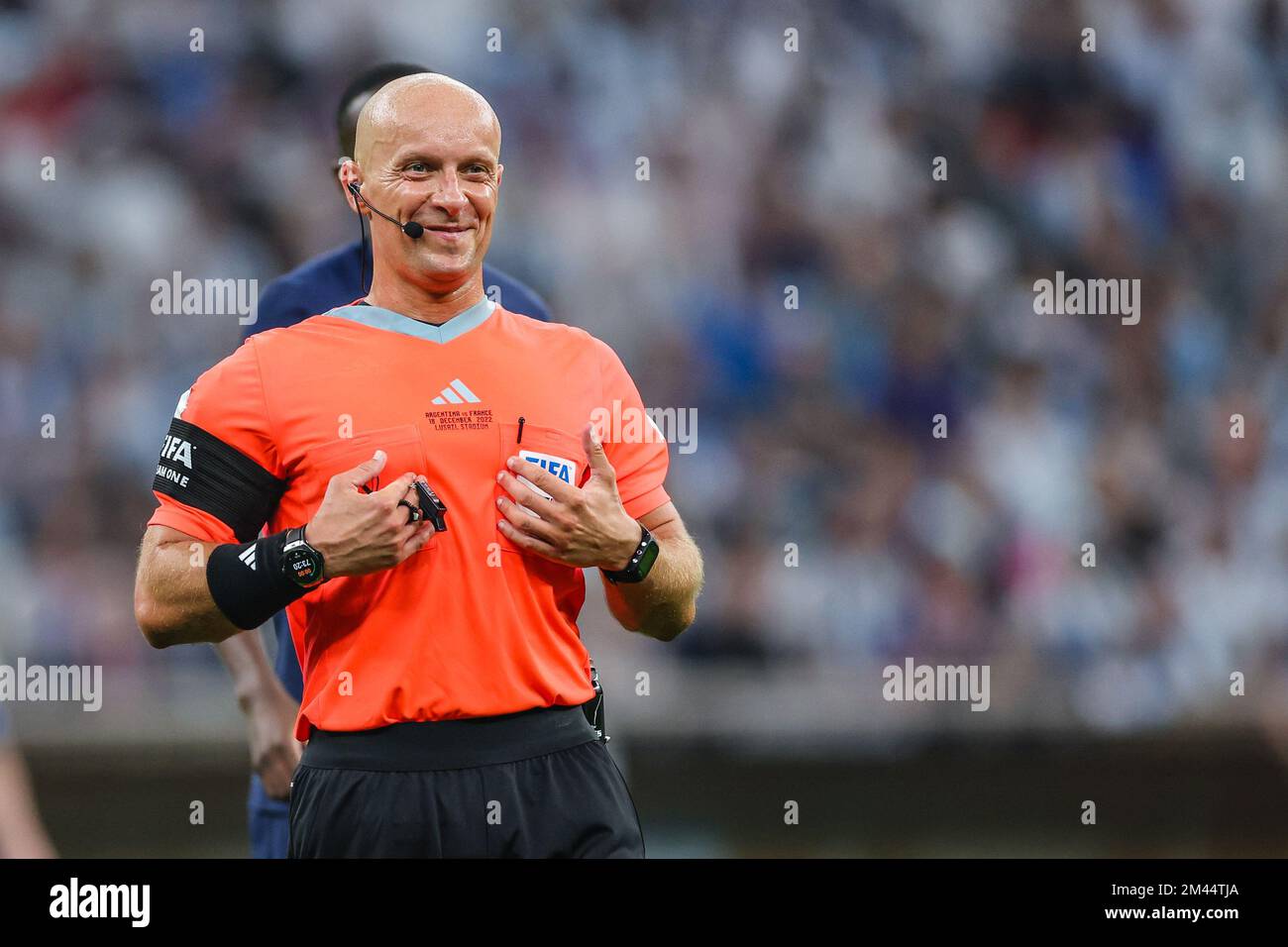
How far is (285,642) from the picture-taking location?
373cm

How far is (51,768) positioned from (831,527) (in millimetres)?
3232

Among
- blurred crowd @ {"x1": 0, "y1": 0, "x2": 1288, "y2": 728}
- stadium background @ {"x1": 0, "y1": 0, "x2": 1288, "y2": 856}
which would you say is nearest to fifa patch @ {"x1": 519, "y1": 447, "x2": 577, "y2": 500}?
stadium background @ {"x1": 0, "y1": 0, "x2": 1288, "y2": 856}

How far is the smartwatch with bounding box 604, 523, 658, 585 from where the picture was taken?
8.58ft

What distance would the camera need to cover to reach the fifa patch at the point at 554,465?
8.50 feet

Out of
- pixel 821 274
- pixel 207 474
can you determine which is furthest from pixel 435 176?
pixel 821 274

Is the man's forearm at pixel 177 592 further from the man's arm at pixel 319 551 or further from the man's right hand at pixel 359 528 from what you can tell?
the man's right hand at pixel 359 528

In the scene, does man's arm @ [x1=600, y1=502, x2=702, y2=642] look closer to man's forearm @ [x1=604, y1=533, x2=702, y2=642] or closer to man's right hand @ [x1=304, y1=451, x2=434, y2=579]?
man's forearm @ [x1=604, y1=533, x2=702, y2=642]

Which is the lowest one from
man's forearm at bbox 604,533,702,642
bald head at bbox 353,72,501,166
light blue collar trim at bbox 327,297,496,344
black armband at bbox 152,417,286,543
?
man's forearm at bbox 604,533,702,642

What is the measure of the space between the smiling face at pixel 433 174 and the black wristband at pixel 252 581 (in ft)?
1.77

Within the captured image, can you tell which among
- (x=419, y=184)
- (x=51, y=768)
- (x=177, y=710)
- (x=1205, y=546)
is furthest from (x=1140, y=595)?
(x=419, y=184)

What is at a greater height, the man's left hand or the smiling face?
the smiling face

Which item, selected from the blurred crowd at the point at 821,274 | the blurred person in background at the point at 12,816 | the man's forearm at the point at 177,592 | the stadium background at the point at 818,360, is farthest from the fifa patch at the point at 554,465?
the blurred crowd at the point at 821,274

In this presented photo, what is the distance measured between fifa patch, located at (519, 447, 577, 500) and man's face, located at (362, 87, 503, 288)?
0.35m

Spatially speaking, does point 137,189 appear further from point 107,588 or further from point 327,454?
point 327,454
